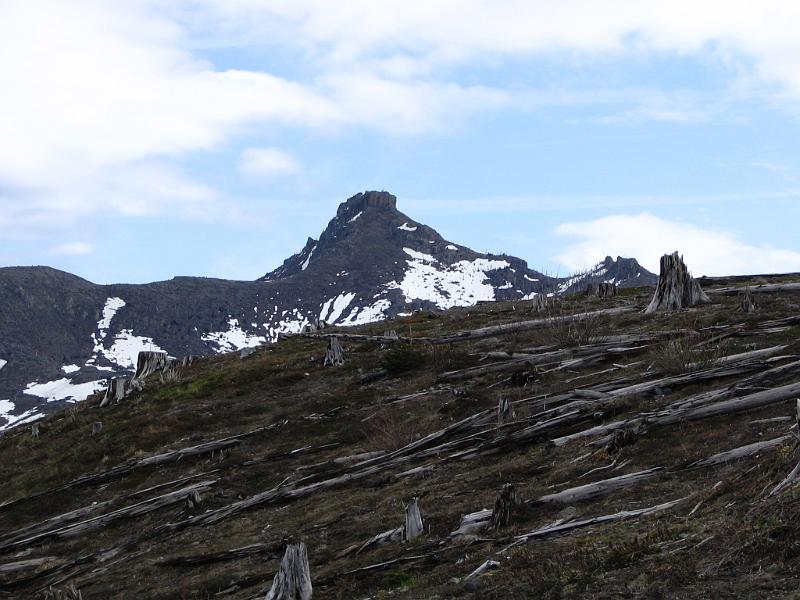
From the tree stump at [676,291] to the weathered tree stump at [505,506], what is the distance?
77.9 feet

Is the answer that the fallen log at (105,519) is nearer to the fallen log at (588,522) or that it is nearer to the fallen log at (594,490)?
the fallen log at (594,490)

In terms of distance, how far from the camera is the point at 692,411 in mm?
16953

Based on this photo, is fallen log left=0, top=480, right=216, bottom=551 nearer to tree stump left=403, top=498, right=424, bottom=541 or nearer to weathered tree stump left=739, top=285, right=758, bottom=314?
tree stump left=403, top=498, right=424, bottom=541

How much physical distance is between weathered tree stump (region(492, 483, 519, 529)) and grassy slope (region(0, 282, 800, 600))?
0.26m

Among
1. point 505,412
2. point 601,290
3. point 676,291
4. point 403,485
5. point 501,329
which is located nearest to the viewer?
point 403,485

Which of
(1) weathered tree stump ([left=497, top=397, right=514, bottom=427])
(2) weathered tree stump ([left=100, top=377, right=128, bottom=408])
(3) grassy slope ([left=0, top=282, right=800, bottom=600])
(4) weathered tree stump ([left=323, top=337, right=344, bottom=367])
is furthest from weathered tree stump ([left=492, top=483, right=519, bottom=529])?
(2) weathered tree stump ([left=100, top=377, right=128, bottom=408])

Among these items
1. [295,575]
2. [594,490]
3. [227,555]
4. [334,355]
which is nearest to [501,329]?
[334,355]

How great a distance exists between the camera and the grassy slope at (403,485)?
9.57m

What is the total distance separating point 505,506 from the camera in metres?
13.3

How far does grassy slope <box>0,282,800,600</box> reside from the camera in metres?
9.57

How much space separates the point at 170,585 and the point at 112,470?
12.6 metres

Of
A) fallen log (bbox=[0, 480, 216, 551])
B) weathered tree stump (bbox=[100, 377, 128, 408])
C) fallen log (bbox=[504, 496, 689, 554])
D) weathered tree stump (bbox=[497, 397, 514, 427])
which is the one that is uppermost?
weathered tree stump (bbox=[100, 377, 128, 408])

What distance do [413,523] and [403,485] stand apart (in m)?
4.62

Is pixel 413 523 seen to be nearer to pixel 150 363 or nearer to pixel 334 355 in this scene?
pixel 334 355
